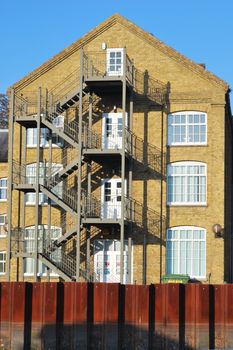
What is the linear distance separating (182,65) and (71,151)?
6757mm

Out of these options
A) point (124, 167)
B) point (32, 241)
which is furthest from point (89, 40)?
point (32, 241)

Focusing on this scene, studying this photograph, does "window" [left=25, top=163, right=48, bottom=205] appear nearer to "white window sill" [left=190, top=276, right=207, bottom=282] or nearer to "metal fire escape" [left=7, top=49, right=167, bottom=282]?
"metal fire escape" [left=7, top=49, right=167, bottom=282]

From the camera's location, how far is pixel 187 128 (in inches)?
1486

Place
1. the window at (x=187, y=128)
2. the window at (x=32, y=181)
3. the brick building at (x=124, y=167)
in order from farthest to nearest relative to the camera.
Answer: the window at (x=32, y=181), the window at (x=187, y=128), the brick building at (x=124, y=167)

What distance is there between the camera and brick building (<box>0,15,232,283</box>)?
120ft

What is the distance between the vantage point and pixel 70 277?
3528cm

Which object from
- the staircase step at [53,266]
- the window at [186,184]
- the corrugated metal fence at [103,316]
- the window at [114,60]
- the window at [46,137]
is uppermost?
the window at [114,60]

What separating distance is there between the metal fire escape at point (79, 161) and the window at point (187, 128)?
102cm

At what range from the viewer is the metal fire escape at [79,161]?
117ft

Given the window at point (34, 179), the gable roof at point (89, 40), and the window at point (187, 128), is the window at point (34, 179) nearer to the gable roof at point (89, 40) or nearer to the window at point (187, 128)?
the gable roof at point (89, 40)

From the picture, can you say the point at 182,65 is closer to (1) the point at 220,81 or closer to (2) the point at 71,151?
(1) the point at 220,81

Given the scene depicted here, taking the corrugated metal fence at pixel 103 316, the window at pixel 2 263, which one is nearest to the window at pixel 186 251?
the window at pixel 2 263

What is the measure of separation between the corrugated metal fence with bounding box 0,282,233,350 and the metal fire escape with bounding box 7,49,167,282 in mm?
12129

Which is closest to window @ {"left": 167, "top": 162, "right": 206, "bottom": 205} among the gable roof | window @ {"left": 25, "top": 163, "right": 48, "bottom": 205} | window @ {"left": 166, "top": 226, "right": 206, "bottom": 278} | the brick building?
the brick building
